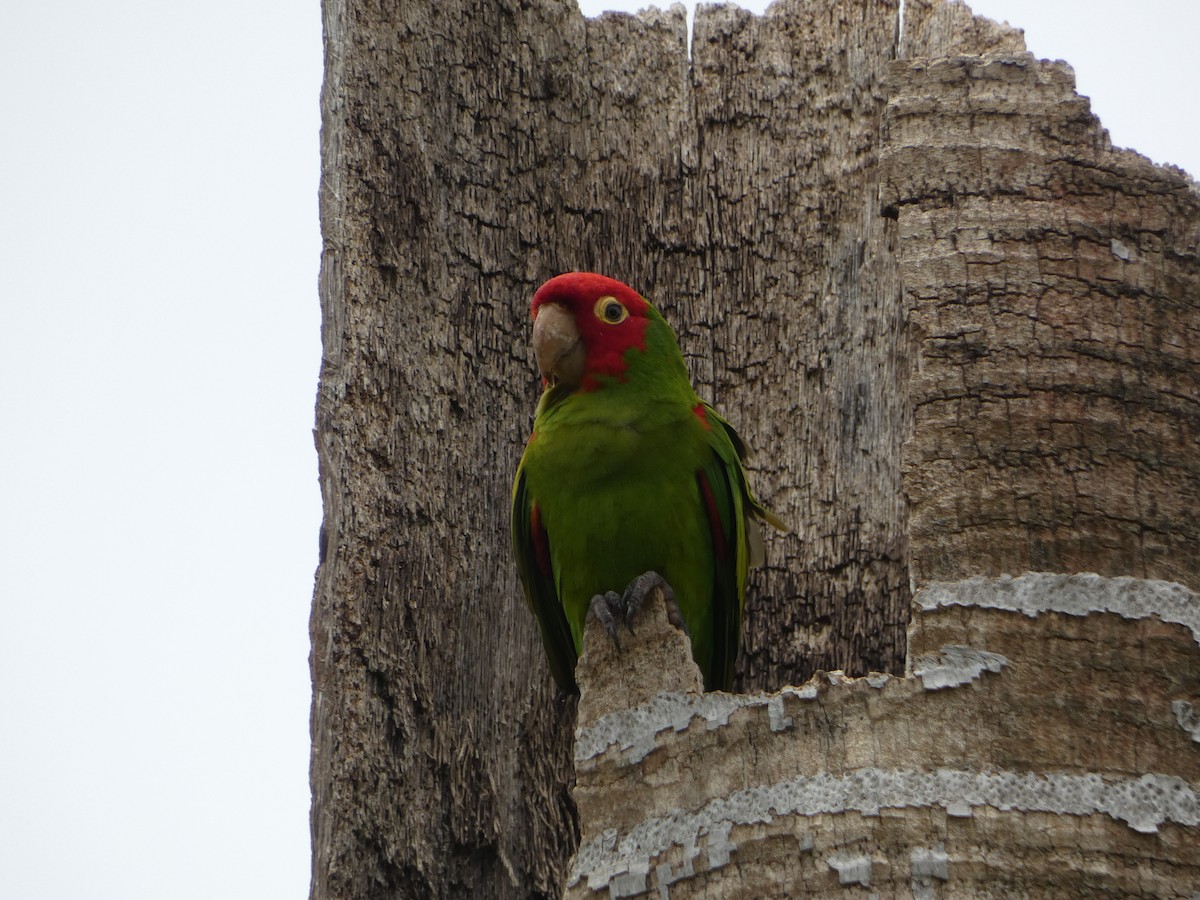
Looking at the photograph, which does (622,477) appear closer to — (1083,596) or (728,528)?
(728,528)

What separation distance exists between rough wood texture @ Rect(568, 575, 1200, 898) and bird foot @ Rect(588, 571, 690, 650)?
0.77 metres

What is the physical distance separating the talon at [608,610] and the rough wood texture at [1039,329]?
39.5 inches

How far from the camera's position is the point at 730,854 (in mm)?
3096

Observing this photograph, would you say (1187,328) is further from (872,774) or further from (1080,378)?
(872,774)

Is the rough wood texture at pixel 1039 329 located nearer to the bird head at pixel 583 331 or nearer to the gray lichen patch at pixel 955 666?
the gray lichen patch at pixel 955 666

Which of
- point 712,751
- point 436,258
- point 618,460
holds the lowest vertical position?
point 712,751

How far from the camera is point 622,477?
456 centimetres

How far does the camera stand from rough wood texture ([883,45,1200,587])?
A: 10.9 feet

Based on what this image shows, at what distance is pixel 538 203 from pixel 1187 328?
2662 millimetres

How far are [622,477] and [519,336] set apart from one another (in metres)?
0.98

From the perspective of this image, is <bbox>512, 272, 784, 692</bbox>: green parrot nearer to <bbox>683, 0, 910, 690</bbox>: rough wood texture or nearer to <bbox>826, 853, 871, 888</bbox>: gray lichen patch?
<bbox>683, 0, 910, 690</bbox>: rough wood texture

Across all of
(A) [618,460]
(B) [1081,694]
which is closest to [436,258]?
(A) [618,460]

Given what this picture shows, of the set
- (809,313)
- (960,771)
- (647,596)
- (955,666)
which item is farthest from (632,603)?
(809,313)

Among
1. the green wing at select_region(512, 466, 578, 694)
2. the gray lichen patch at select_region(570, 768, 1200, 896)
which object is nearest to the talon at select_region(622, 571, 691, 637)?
the green wing at select_region(512, 466, 578, 694)
